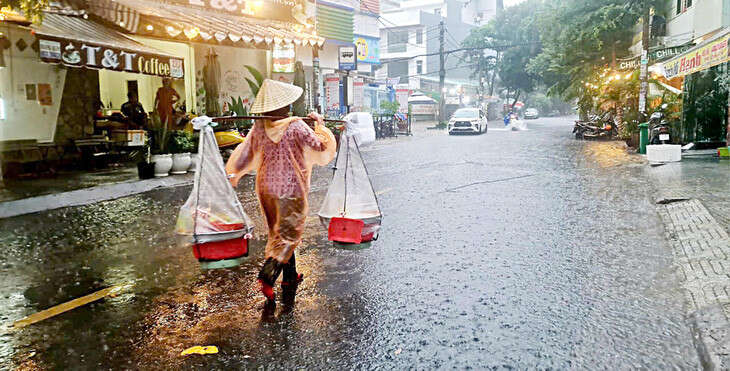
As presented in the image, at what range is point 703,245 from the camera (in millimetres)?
6441

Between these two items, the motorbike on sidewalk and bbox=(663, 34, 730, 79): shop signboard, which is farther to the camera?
the motorbike on sidewalk

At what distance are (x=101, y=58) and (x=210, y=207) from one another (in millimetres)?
8822

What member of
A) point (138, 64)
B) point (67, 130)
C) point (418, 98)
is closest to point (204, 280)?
point (138, 64)

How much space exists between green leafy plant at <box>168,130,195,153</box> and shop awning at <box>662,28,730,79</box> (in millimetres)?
11108

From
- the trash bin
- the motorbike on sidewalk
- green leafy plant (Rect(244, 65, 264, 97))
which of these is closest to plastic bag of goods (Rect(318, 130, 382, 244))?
green leafy plant (Rect(244, 65, 264, 97))

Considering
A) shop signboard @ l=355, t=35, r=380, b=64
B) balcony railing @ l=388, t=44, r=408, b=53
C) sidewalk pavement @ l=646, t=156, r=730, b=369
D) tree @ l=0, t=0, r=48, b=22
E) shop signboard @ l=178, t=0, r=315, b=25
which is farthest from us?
balcony railing @ l=388, t=44, r=408, b=53

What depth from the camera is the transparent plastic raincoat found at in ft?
15.6

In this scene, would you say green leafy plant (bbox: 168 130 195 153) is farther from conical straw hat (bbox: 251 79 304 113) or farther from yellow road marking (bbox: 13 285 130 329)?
conical straw hat (bbox: 251 79 304 113)

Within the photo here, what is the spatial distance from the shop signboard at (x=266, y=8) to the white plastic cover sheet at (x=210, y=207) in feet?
47.9

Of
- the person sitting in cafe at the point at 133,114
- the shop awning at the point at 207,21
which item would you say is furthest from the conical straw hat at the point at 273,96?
the person sitting in cafe at the point at 133,114

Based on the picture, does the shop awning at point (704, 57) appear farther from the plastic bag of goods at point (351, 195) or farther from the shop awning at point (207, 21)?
the shop awning at point (207, 21)

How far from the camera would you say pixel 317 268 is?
5.80 m

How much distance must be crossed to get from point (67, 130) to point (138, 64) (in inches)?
135

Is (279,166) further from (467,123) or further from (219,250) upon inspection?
(467,123)
